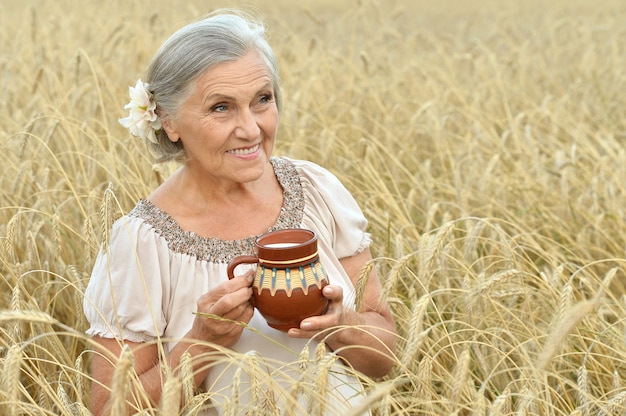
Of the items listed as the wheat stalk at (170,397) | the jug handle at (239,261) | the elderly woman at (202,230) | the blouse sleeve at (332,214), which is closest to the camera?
the wheat stalk at (170,397)

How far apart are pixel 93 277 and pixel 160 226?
231mm

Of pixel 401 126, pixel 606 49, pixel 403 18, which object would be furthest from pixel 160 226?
pixel 403 18

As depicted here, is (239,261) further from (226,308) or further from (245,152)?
(245,152)

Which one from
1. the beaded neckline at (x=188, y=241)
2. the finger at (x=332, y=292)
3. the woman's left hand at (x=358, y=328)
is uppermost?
the beaded neckline at (x=188, y=241)

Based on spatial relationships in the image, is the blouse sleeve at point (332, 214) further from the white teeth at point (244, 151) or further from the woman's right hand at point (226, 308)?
the woman's right hand at point (226, 308)

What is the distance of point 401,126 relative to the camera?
15.8 ft

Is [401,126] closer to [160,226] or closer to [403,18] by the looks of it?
[160,226]

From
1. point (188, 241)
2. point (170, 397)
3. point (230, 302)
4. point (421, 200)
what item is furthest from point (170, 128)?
point (421, 200)

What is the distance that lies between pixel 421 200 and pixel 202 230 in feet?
5.95

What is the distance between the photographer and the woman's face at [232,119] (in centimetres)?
212

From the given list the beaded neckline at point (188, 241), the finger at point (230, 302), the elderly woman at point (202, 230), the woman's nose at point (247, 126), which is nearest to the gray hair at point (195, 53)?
the elderly woman at point (202, 230)

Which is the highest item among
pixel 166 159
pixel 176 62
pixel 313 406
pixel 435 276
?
pixel 176 62

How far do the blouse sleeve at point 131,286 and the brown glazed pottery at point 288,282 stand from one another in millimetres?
290

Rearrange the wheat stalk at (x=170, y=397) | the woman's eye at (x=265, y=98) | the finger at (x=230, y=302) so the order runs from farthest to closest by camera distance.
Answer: the woman's eye at (x=265, y=98), the finger at (x=230, y=302), the wheat stalk at (x=170, y=397)
